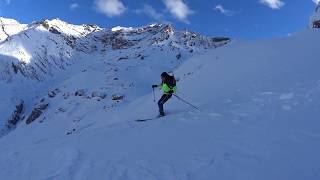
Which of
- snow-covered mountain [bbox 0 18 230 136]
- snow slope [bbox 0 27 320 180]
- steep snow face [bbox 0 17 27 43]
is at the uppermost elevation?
steep snow face [bbox 0 17 27 43]

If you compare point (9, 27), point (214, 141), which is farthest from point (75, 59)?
point (214, 141)

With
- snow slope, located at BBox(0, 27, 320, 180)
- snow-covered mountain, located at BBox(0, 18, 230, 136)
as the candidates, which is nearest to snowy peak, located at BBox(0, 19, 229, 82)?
snow-covered mountain, located at BBox(0, 18, 230, 136)

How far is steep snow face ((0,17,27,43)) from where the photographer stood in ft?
303

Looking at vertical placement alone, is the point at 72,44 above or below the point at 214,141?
above

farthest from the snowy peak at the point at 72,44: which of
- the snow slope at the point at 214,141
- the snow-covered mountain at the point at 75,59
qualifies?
the snow slope at the point at 214,141

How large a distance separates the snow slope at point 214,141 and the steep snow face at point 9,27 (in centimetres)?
7440

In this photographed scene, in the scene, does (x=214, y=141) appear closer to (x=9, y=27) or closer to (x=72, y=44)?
(x=72, y=44)

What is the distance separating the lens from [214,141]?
13852 mm

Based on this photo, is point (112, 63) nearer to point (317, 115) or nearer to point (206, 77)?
point (206, 77)

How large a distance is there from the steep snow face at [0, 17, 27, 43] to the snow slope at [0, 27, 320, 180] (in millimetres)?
74396

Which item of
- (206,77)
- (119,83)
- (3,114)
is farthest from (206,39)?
(206,77)

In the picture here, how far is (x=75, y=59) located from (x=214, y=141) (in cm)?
7448

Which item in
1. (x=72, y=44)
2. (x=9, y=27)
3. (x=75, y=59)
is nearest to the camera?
(x=75, y=59)

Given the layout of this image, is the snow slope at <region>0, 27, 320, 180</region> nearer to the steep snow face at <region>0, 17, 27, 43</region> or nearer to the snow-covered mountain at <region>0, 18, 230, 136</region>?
the snow-covered mountain at <region>0, 18, 230, 136</region>
